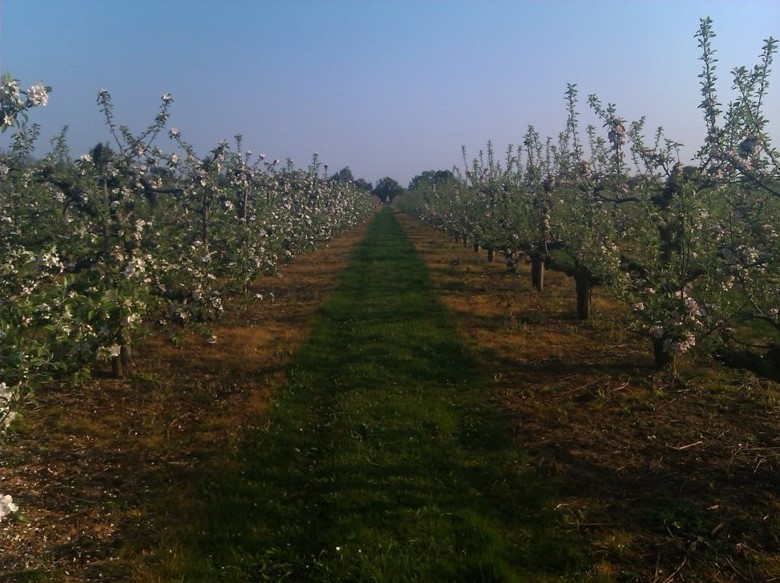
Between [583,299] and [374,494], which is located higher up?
[583,299]

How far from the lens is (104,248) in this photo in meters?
10.5

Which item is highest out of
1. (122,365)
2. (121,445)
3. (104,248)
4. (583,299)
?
(104,248)

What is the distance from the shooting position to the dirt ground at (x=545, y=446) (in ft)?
18.3

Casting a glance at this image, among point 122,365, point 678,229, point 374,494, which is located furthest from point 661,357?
point 122,365

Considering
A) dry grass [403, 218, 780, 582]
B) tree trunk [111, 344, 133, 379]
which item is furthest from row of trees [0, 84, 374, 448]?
dry grass [403, 218, 780, 582]

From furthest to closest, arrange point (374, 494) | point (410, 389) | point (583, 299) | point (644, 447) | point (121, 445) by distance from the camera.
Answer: point (583, 299) → point (410, 389) → point (121, 445) → point (644, 447) → point (374, 494)

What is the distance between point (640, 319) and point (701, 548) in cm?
402

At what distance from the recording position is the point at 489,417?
351 inches

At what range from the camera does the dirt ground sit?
557cm

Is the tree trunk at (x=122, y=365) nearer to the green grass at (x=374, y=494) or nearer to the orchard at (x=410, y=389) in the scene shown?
the orchard at (x=410, y=389)

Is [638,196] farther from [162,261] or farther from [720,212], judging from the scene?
[162,261]

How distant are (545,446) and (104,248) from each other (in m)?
7.68

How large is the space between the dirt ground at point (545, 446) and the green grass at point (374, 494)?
0.35 m

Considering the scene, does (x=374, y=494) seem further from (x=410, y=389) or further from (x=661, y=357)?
(x=661, y=357)
